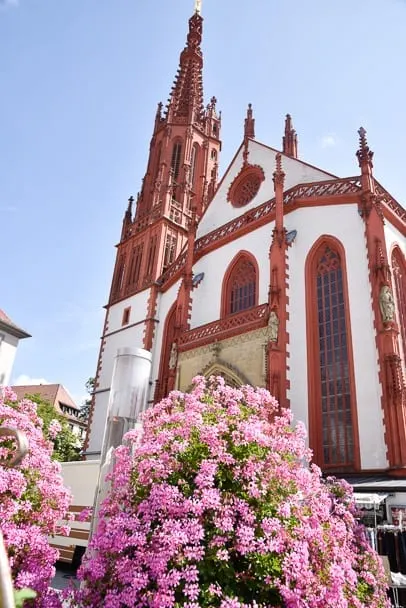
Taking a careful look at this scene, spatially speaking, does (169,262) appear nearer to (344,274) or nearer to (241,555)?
(344,274)

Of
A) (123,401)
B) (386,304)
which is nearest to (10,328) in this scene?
(386,304)

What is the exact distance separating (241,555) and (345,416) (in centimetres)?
1140

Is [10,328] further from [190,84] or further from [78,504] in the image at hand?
[190,84]

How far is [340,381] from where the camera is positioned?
14.9 meters

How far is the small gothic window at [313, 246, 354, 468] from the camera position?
1417cm

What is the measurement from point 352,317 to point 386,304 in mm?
1441

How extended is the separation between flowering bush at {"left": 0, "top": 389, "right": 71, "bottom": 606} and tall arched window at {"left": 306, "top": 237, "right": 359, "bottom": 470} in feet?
34.1

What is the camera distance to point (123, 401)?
5938 mm

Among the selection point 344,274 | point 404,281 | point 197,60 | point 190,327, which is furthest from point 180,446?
point 197,60

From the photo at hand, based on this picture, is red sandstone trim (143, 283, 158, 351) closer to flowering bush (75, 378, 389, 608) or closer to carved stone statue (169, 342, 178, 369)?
carved stone statue (169, 342, 178, 369)

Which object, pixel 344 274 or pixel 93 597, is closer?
pixel 93 597

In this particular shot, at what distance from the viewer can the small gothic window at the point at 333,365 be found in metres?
14.2

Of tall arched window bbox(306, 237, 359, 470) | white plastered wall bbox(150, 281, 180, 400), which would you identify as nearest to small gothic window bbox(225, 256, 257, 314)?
tall arched window bbox(306, 237, 359, 470)

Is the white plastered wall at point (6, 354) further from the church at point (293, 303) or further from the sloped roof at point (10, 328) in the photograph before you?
the church at point (293, 303)
